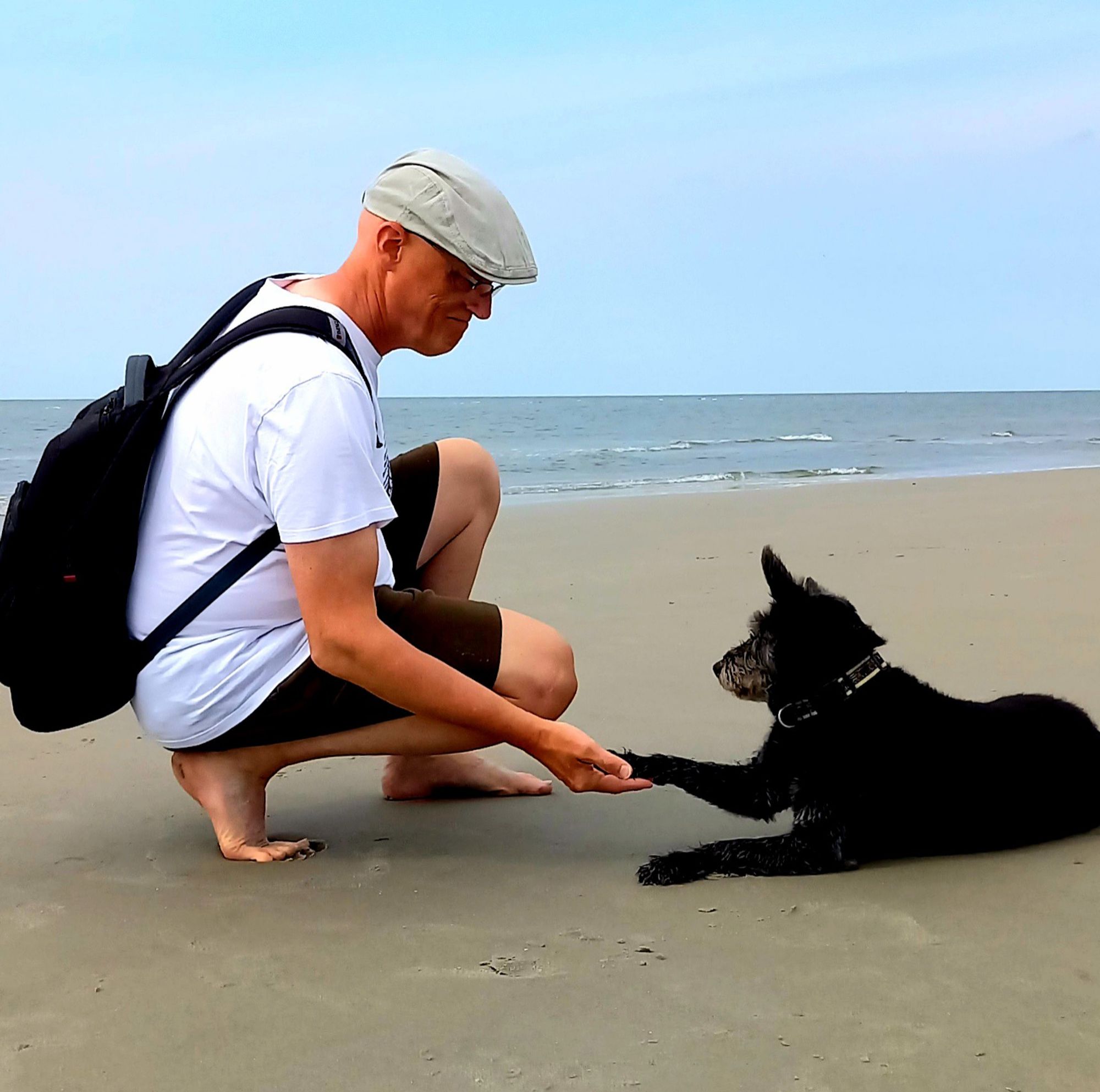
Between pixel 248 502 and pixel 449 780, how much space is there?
1267mm

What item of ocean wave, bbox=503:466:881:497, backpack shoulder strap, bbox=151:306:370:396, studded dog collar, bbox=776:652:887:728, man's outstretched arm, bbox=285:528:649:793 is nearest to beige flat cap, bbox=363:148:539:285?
backpack shoulder strap, bbox=151:306:370:396

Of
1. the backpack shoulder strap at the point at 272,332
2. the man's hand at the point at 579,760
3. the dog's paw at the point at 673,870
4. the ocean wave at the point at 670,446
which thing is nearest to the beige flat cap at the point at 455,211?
the backpack shoulder strap at the point at 272,332

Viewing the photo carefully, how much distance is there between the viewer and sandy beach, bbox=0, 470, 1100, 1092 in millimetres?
2125

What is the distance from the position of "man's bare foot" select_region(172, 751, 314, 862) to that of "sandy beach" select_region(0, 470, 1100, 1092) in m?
0.07

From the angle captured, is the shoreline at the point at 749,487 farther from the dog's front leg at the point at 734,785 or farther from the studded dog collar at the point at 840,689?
the studded dog collar at the point at 840,689

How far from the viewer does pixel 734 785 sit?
3.45 m

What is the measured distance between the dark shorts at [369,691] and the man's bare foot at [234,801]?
5cm

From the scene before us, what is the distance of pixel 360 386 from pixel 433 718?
2.66 ft

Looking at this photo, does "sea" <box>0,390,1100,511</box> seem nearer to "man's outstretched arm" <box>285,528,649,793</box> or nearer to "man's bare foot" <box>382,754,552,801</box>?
"man's bare foot" <box>382,754,552,801</box>

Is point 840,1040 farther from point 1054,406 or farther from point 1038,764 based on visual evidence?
point 1054,406

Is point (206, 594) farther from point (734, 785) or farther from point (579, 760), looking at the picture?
point (734, 785)

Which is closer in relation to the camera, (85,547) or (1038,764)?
(85,547)

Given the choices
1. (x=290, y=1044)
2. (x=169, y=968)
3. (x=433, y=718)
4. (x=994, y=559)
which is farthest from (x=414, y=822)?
(x=994, y=559)

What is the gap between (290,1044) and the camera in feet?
7.23
